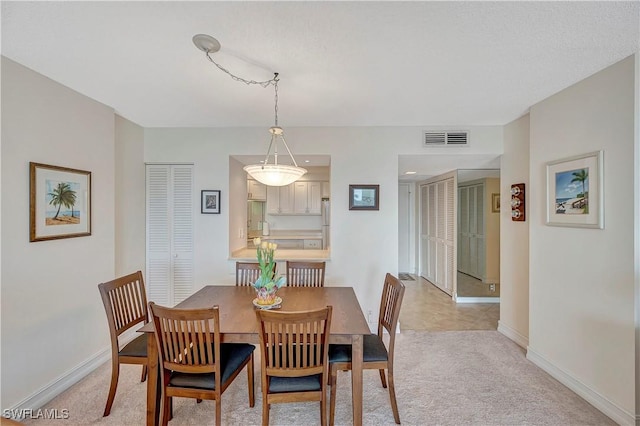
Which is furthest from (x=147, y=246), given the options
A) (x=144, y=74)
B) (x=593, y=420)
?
(x=593, y=420)

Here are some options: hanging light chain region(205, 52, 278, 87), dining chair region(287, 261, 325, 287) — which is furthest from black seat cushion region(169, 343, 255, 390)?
hanging light chain region(205, 52, 278, 87)

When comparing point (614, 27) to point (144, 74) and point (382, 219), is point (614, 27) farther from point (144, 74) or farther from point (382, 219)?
point (144, 74)

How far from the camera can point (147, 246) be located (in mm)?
3635

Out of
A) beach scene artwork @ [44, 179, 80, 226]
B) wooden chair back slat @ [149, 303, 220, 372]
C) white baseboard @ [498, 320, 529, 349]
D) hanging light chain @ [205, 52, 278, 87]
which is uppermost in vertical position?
hanging light chain @ [205, 52, 278, 87]

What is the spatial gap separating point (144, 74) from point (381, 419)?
319 cm

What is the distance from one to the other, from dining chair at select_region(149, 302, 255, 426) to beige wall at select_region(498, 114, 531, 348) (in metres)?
3.17

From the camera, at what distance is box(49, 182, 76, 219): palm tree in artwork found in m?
2.29

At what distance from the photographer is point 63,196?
7.80ft

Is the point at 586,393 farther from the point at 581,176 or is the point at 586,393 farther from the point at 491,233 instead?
the point at 491,233

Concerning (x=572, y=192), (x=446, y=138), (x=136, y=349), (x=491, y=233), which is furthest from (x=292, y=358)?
(x=491, y=233)

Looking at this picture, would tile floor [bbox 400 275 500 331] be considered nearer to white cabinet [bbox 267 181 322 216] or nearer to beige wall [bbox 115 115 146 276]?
white cabinet [bbox 267 181 322 216]

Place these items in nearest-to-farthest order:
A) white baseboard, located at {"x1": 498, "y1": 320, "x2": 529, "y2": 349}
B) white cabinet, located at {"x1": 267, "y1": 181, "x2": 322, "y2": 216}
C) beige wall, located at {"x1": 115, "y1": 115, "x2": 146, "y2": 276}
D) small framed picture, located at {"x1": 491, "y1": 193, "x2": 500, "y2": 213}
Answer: white baseboard, located at {"x1": 498, "y1": 320, "x2": 529, "y2": 349} → beige wall, located at {"x1": 115, "y1": 115, "x2": 146, "y2": 276} → small framed picture, located at {"x1": 491, "y1": 193, "x2": 500, "y2": 213} → white cabinet, located at {"x1": 267, "y1": 181, "x2": 322, "y2": 216}

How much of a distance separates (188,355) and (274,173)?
1.36 meters

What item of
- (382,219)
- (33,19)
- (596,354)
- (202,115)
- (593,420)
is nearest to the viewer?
(33,19)
